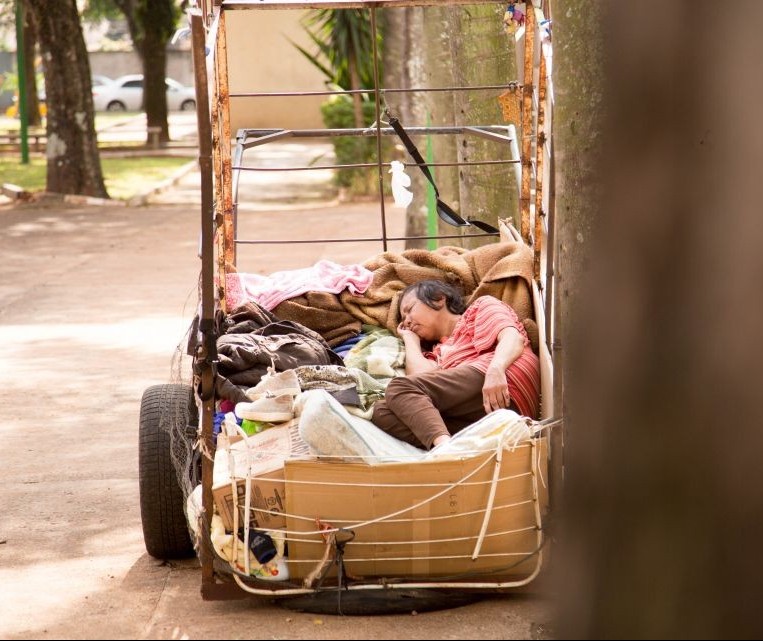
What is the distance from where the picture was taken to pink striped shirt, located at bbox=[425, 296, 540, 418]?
3871 millimetres

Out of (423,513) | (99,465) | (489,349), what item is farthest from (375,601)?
(99,465)

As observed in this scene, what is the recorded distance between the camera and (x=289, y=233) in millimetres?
13328

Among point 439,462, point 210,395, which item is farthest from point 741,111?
point 210,395

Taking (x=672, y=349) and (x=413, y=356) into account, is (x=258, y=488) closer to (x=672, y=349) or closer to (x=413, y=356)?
(x=413, y=356)

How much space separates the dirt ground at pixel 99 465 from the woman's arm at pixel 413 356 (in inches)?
41.9

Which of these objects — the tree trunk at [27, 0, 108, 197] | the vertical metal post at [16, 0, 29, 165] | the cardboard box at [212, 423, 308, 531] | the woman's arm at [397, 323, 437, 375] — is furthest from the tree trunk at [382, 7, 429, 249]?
the vertical metal post at [16, 0, 29, 165]

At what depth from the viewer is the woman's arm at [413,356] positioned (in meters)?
4.29

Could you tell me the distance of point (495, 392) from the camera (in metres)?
3.74

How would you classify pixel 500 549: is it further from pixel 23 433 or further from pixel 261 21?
pixel 261 21

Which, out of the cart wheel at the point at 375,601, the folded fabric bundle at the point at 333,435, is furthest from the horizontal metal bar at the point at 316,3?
the cart wheel at the point at 375,601

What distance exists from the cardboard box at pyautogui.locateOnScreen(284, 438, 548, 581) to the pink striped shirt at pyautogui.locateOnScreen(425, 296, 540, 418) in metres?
0.63

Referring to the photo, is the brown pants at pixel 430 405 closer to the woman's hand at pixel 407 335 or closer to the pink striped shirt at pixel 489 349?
the pink striped shirt at pixel 489 349

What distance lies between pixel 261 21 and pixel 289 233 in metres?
15.8

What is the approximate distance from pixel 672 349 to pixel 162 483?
8.37 ft
